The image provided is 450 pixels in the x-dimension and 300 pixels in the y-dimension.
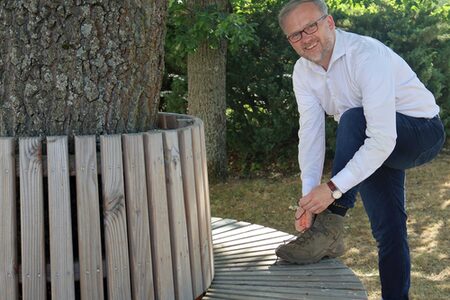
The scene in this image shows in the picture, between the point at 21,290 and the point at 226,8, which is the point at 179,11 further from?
the point at 21,290

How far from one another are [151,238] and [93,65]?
0.62 metres

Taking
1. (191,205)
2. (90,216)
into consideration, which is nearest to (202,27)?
(191,205)

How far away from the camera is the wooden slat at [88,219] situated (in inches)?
86.7

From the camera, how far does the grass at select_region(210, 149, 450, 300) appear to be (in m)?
4.60

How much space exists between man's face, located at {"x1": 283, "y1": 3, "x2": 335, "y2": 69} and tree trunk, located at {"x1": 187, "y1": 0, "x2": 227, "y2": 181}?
3680 millimetres

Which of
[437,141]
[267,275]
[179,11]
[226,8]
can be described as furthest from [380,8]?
[267,275]

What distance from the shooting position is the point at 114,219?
226 centimetres

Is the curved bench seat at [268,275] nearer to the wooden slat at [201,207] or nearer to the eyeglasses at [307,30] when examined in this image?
the wooden slat at [201,207]

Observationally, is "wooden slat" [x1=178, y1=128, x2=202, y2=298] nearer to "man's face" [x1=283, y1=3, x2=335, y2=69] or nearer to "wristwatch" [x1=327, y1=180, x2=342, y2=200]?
"wristwatch" [x1=327, y1=180, x2=342, y2=200]

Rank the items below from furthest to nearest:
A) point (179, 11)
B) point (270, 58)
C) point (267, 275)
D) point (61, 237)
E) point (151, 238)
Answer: point (270, 58) < point (179, 11) < point (267, 275) < point (151, 238) < point (61, 237)

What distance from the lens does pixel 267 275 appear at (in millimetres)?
2793

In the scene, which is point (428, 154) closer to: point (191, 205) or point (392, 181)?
point (392, 181)

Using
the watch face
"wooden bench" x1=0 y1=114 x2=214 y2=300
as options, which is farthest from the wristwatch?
"wooden bench" x1=0 y1=114 x2=214 y2=300

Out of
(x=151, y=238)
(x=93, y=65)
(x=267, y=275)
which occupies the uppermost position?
(x=93, y=65)
